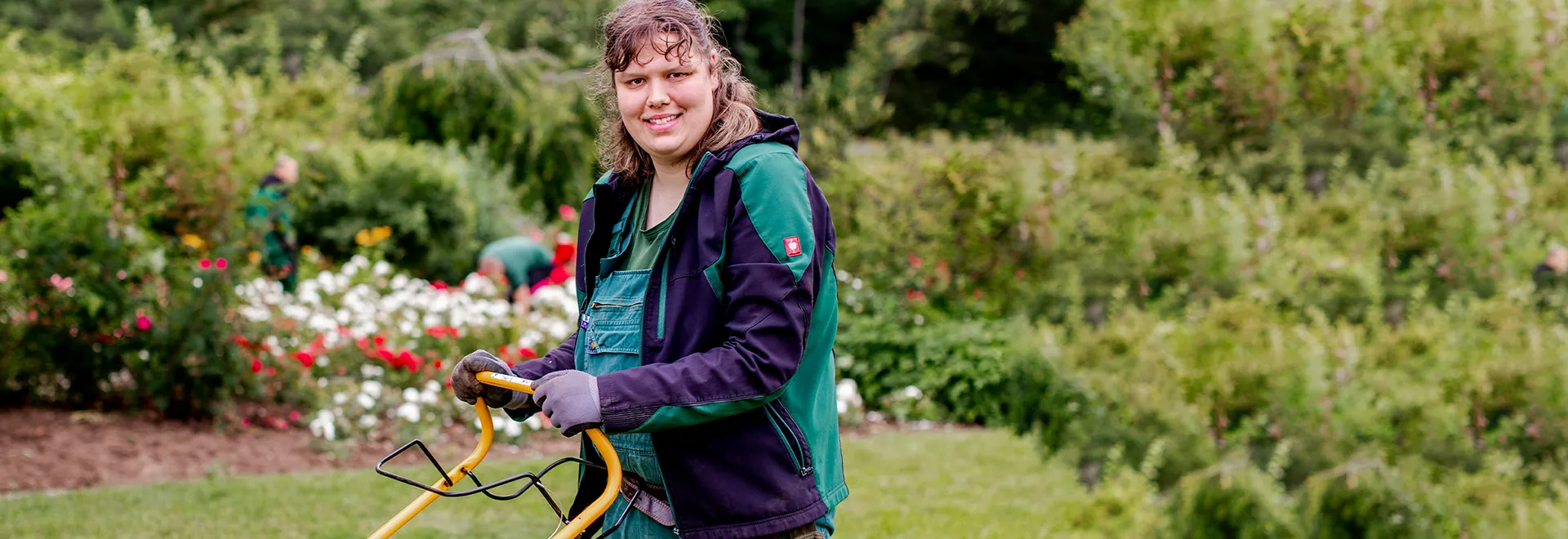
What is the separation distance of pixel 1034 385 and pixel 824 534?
5.31 meters

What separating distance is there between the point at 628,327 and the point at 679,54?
0.56m

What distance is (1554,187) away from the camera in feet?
22.3

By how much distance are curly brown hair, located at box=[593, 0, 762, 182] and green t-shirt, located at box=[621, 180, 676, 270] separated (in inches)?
2.2

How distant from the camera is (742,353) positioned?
226 centimetres

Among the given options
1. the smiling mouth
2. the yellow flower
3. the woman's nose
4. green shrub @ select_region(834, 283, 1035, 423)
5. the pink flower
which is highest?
the woman's nose

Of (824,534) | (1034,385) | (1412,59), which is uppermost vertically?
(1412,59)

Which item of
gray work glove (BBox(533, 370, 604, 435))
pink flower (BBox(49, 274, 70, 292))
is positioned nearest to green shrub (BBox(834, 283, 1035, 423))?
pink flower (BBox(49, 274, 70, 292))

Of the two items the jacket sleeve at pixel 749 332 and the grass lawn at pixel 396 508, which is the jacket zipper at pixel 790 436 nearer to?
the jacket sleeve at pixel 749 332

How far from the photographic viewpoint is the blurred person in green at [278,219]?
9.15 m

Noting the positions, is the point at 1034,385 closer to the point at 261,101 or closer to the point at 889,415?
the point at 889,415

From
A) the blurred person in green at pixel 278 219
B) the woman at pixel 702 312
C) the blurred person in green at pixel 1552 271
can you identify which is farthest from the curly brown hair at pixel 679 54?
the blurred person in green at pixel 278 219

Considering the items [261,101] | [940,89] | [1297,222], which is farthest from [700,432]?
[940,89]

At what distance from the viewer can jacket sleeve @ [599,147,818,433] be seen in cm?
225

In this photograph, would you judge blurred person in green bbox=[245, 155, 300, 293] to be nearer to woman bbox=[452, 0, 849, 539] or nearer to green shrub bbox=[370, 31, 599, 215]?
green shrub bbox=[370, 31, 599, 215]
